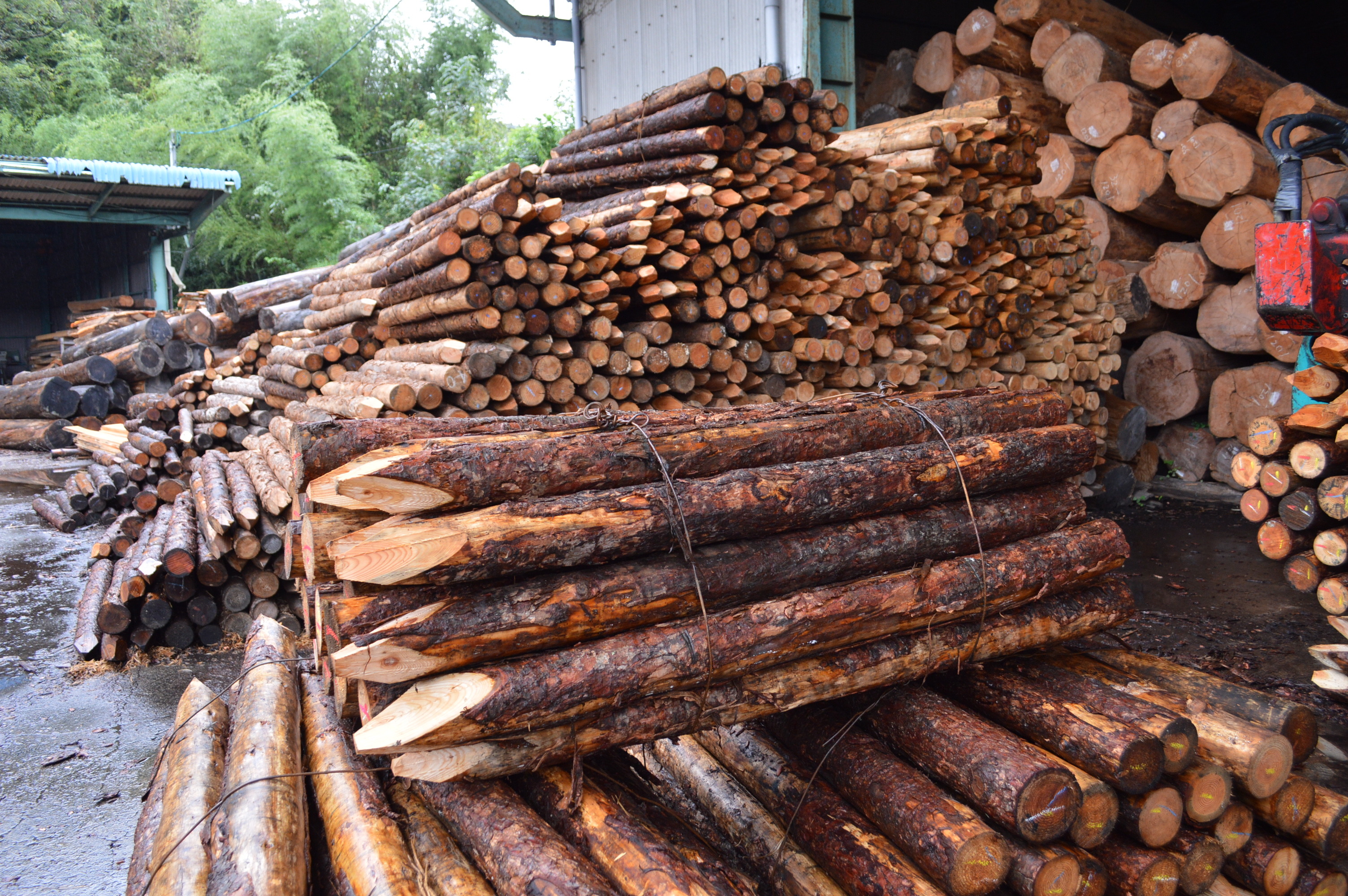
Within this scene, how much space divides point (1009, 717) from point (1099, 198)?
7.86 m

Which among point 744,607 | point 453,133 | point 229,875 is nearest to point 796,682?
point 744,607

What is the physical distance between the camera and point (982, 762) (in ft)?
8.68

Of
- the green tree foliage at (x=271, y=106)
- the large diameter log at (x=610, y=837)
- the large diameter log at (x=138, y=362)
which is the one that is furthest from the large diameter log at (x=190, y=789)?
the green tree foliage at (x=271, y=106)

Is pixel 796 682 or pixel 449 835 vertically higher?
pixel 796 682

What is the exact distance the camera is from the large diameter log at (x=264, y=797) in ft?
7.93

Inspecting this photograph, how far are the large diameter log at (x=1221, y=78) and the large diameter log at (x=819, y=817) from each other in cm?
802

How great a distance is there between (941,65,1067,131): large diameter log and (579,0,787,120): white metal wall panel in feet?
6.91

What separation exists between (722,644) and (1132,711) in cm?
143

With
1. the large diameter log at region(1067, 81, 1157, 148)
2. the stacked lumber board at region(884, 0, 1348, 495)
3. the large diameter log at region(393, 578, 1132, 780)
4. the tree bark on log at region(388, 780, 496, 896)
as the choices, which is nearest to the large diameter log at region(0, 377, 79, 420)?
the tree bark on log at region(388, 780, 496, 896)

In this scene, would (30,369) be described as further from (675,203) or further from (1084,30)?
(1084,30)

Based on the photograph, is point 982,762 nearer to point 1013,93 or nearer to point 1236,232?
point 1236,232

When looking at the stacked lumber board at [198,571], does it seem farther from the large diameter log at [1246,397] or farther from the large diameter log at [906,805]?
the large diameter log at [1246,397]

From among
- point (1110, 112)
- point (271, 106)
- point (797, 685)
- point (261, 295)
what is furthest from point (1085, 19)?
point (271, 106)

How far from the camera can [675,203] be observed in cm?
631
